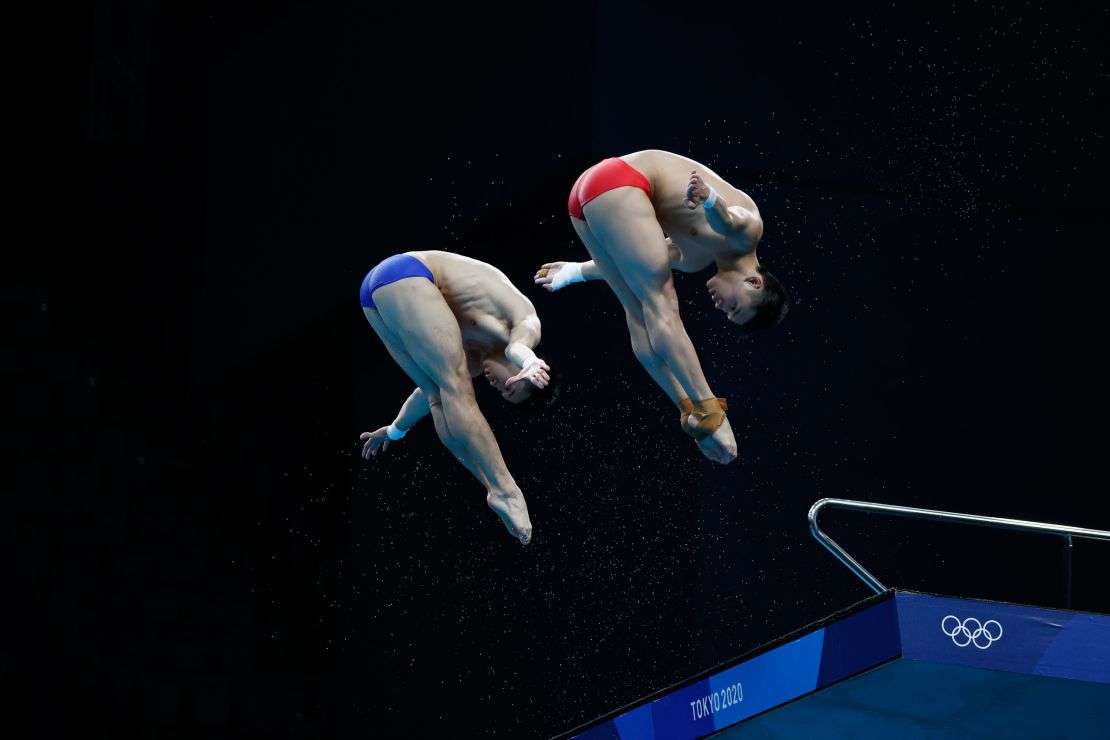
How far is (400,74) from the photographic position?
36.7ft

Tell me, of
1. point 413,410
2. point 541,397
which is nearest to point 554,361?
point 413,410

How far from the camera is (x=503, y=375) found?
274 inches

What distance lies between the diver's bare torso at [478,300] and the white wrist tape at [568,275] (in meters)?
0.17

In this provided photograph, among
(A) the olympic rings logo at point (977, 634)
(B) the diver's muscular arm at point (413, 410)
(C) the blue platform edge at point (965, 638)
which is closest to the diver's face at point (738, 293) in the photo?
(C) the blue platform edge at point (965, 638)

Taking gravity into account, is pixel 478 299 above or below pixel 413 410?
above

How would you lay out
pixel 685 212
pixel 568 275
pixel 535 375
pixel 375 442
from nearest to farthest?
pixel 535 375 < pixel 685 212 < pixel 568 275 < pixel 375 442

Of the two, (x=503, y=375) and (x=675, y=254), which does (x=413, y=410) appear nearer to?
(x=503, y=375)

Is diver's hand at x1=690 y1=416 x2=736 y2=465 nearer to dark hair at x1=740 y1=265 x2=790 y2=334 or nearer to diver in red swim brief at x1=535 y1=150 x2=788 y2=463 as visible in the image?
diver in red swim brief at x1=535 y1=150 x2=788 y2=463

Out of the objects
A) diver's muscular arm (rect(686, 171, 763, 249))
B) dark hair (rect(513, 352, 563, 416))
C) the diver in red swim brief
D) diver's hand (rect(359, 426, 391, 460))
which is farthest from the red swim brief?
diver's hand (rect(359, 426, 391, 460))

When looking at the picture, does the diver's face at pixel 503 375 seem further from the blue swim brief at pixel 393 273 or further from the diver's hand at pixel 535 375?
the blue swim brief at pixel 393 273

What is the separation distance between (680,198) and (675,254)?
227 millimetres

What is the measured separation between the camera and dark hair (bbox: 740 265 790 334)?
6.51 metres

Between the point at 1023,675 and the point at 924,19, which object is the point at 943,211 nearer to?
the point at 924,19

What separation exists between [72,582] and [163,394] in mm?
2353
